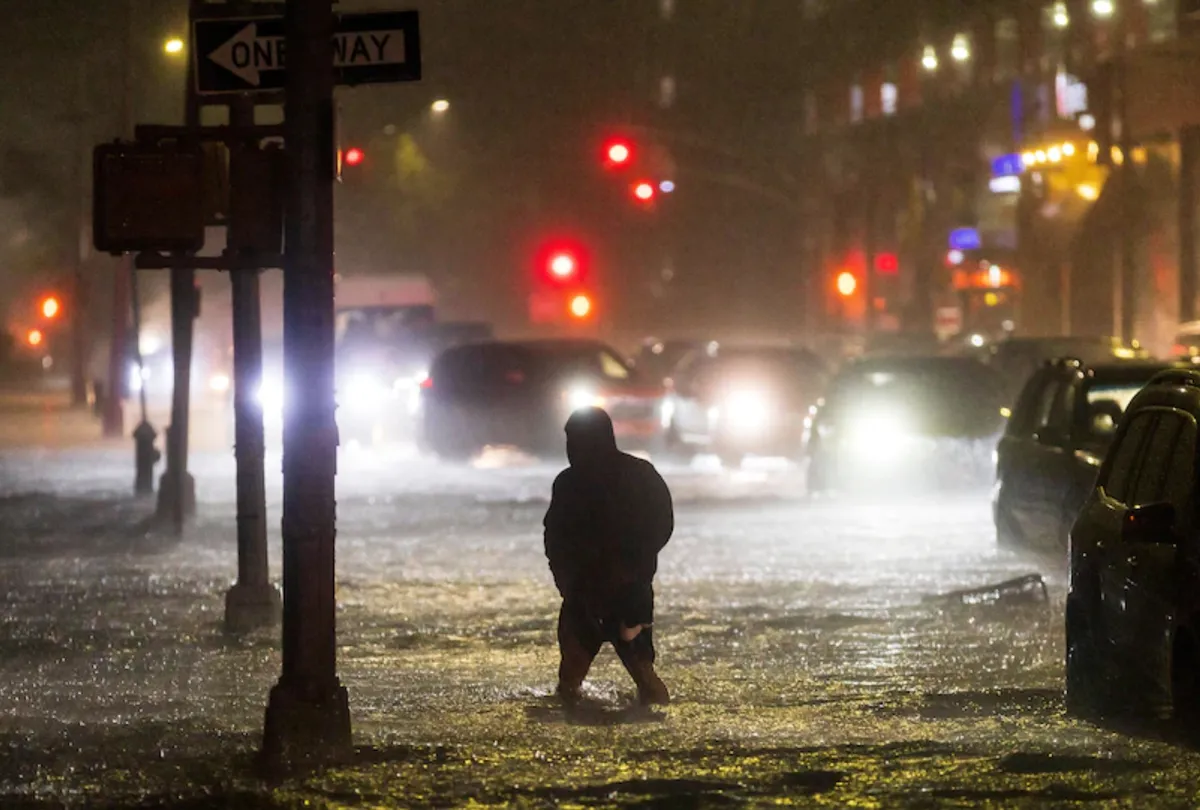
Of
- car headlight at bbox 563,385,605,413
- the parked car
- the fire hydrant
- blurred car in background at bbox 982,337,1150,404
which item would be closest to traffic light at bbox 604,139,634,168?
car headlight at bbox 563,385,605,413

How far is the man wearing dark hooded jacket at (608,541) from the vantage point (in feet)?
32.8

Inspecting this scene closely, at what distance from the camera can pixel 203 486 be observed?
25.6 m

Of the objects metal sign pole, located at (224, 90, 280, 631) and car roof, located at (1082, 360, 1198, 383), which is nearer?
metal sign pole, located at (224, 90, 280, 631)

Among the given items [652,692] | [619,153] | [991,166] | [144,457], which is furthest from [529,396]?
[991,166]

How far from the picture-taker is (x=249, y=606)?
44.0ft

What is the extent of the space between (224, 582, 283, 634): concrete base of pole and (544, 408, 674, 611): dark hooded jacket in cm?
385

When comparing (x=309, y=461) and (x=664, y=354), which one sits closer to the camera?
(x=309, y=461)

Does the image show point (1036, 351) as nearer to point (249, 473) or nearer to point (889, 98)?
point (249, 473)

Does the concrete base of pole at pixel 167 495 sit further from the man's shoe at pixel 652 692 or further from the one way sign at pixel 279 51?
the man's shoe at pixel 652 692

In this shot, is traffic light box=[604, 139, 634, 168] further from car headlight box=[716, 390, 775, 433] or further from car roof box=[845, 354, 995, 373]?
car roof box=[845, 354, 995, 373]

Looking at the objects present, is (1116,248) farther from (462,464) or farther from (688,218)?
(688,218)

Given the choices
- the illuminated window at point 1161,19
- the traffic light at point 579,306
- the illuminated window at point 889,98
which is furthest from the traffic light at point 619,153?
the illuminated window at point 889,98

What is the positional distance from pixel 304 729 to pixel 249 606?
5.08m

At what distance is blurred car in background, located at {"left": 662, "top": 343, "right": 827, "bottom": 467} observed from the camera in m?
27.8
